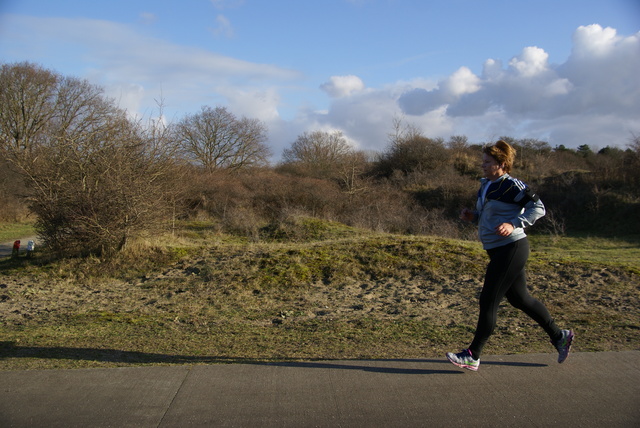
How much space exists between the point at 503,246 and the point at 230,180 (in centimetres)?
2726

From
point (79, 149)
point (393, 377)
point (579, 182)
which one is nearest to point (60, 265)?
point (79, 149)

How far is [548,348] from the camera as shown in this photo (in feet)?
16.9

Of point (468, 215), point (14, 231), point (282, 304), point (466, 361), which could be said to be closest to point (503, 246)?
point (468, 215)

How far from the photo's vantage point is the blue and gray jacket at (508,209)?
427cm

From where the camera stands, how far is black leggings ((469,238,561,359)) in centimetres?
428

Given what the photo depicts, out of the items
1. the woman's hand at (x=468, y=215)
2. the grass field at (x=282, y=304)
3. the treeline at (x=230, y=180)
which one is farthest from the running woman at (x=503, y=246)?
the treeline at (x=230, y=180)

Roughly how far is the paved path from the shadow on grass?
3 centimetres

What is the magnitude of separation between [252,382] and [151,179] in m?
7.91

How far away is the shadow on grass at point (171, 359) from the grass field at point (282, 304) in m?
0.03

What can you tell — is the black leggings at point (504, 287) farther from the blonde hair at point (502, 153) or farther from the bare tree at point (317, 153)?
the bare tree at point (317, 153)

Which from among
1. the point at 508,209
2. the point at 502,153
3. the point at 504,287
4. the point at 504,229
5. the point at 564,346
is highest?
the point at 502,153

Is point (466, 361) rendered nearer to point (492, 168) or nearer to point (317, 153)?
point (492, 168)

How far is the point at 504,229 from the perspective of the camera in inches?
163

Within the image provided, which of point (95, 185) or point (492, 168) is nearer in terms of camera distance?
point (492, 168)
